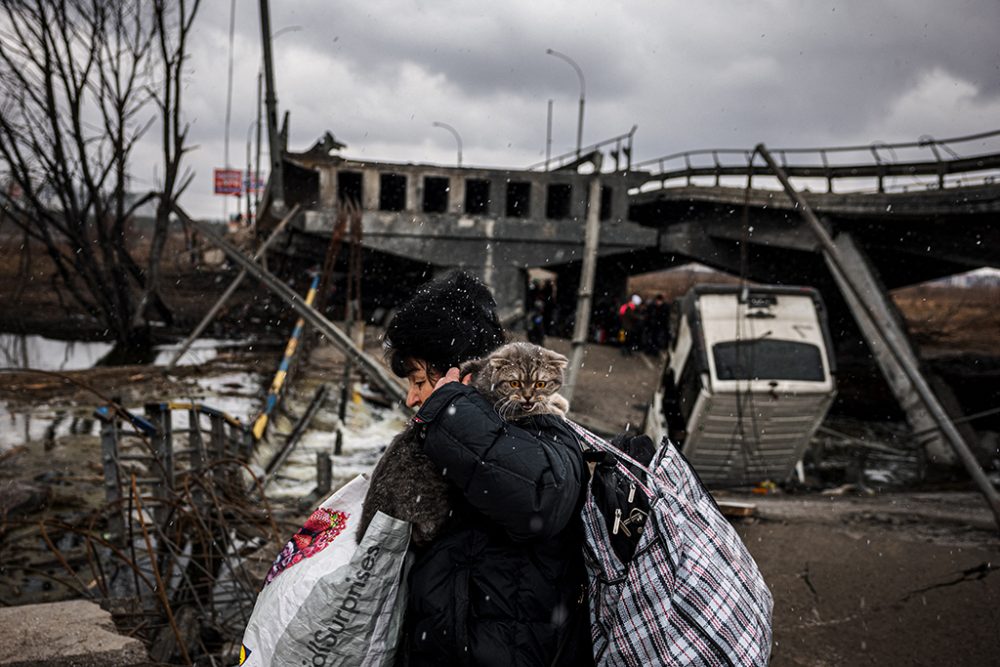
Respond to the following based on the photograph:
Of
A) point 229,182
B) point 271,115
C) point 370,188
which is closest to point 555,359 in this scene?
point 271,115

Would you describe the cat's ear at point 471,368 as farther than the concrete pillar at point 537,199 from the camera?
No

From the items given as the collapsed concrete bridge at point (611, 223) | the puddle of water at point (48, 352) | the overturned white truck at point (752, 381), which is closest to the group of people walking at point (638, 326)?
the collapsed concrete bridge at point (611, 223)

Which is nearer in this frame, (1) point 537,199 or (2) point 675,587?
(2) point 675,587

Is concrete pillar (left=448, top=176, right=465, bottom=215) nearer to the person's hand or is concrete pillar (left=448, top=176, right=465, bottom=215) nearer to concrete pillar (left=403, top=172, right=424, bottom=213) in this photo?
concrete pillar (left=403, top=172, right=424, bottom=213)

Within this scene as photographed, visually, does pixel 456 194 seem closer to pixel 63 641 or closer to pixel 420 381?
pixel 63 641

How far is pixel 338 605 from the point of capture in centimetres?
174

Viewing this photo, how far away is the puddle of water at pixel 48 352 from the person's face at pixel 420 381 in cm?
1876

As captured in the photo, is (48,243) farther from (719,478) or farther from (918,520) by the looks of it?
(918,520)

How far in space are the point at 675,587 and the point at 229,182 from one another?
7788 cm

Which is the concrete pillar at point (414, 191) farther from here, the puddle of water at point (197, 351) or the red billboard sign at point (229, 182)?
the red billboard sign at point (229, 182)

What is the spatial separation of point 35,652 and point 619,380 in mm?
17689

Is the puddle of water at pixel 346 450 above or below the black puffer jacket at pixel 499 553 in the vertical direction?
below

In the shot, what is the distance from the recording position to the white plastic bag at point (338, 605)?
1.74 meters

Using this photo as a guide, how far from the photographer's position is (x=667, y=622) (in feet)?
5.43
